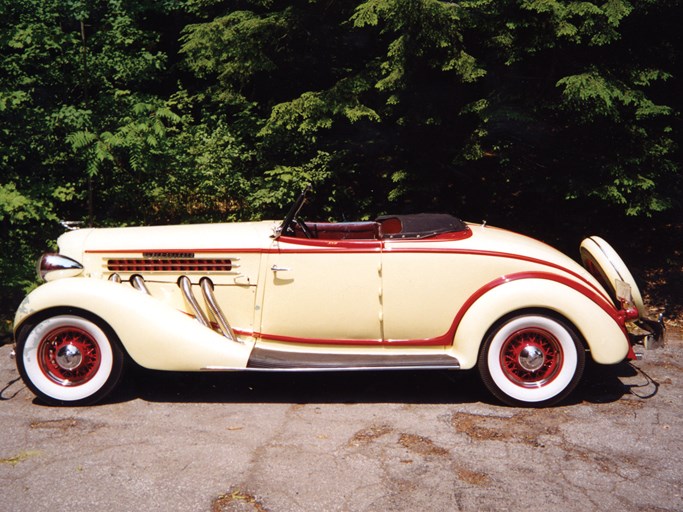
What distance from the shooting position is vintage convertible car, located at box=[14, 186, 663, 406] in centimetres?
509

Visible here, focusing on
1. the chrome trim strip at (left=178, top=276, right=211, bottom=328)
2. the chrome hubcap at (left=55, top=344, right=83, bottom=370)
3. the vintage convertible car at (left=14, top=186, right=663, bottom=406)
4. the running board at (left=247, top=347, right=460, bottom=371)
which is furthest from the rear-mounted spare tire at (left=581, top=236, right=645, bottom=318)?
the chrome hubcap at (left=55, top=344, right=83, bottom=370)

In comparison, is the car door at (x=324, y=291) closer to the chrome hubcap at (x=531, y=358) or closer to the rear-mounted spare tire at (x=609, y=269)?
the chrome hubcap at (x=531, y=358)

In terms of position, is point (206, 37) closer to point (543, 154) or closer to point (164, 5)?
point (164, 5)

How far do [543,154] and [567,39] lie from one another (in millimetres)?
1282

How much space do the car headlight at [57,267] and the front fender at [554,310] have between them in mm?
2927

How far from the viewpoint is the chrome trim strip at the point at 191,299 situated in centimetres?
537

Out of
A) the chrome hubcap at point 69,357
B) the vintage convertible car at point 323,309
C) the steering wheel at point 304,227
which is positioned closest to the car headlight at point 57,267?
the vintage convertible car at point 323,309

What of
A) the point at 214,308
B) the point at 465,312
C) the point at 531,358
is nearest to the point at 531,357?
the point at 531,358

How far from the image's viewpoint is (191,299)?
A: 17.7ft

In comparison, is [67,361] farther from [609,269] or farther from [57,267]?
[609,269]

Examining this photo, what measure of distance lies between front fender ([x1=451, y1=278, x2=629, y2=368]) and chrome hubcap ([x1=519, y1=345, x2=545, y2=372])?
300mm

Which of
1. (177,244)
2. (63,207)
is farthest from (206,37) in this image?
(177,244)

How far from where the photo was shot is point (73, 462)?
4242 millimetres

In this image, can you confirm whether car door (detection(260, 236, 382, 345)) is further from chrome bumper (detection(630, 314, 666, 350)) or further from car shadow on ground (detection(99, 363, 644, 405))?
chrome bumper (detection(630, 314, 666, 350))
